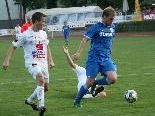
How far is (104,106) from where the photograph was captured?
11859 mm

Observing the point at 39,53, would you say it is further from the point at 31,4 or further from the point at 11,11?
the point at 11,11

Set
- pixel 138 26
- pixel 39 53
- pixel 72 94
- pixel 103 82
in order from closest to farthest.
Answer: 1. pixel 39 53
2. pixel 103 82
3. pixel 72 94
4. pixel 138 26

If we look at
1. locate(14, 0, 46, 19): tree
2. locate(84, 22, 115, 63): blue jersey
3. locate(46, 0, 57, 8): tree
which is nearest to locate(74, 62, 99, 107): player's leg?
locate(84, 22, 115, 63): blue jersey

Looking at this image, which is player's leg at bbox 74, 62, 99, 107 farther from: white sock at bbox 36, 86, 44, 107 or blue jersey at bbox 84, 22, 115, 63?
white sock at bbox 36, 86, 44, 107

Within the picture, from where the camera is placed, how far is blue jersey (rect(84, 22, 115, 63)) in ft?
38.0

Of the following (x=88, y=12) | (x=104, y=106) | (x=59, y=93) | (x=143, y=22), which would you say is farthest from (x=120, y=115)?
(x=88, y=12)

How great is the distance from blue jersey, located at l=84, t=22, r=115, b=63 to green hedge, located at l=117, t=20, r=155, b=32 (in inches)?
1874

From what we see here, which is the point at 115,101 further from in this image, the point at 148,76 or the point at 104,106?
the point at 148,76

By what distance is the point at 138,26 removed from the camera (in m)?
58.9

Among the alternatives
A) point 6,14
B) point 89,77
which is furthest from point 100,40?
point 6,14

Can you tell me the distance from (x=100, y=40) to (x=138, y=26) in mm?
47688

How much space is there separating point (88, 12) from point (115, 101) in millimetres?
55966

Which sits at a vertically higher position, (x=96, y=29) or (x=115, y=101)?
(x=96, y=29)

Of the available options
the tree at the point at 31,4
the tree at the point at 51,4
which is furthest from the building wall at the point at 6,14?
the tree at the point at 51,4
